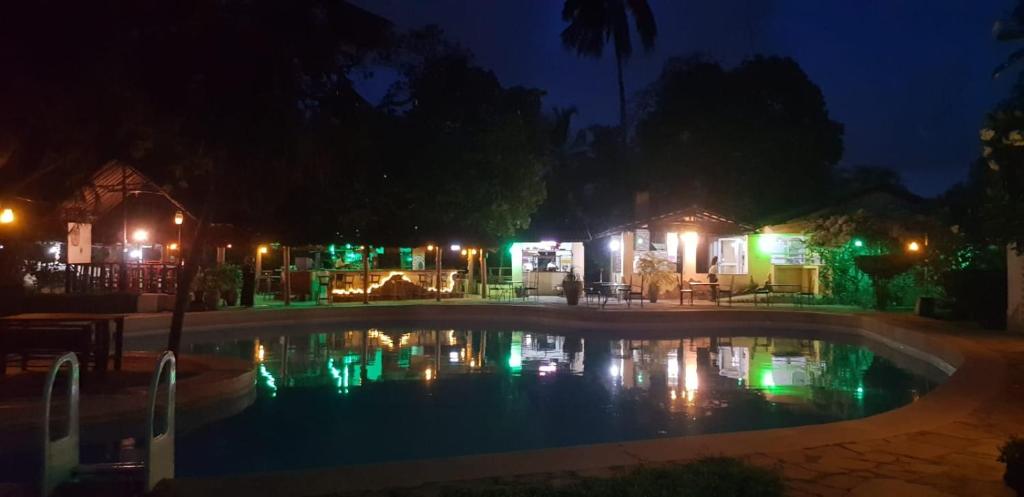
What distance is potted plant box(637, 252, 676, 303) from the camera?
22922mm

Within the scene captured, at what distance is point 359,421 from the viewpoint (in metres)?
8.59

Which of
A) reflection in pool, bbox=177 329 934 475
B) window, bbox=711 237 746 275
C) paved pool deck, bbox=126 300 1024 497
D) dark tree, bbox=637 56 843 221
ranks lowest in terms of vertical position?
reflection in pool, bbox=177 329 934 475

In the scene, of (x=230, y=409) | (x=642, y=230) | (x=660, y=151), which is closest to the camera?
(x=230, y=409)

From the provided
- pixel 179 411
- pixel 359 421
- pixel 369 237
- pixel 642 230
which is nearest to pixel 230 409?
pixel 179 411

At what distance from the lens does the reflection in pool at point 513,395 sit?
7.60 m

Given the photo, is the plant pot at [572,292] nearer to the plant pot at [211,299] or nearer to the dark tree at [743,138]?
the plant pot at [211,299]

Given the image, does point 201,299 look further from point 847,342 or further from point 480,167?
point 847,342

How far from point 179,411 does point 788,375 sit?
8.86m

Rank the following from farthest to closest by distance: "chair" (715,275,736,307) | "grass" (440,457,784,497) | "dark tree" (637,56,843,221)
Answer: "dark tree" (637,56,843,221)
"chair" (715,275,736,307)
"grass" (440,457,784,497)

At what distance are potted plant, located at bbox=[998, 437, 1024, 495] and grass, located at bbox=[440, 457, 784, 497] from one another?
4.75 feet

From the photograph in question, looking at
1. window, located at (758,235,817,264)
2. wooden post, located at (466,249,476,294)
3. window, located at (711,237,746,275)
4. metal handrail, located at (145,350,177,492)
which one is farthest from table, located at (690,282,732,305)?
metal handrail, located at (145,350,177,492)

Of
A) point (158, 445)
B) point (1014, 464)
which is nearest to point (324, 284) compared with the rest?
point (158, 445)

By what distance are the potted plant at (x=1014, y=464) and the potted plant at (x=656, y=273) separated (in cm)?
1807

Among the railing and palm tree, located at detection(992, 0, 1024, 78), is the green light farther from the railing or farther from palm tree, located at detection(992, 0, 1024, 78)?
the railing
